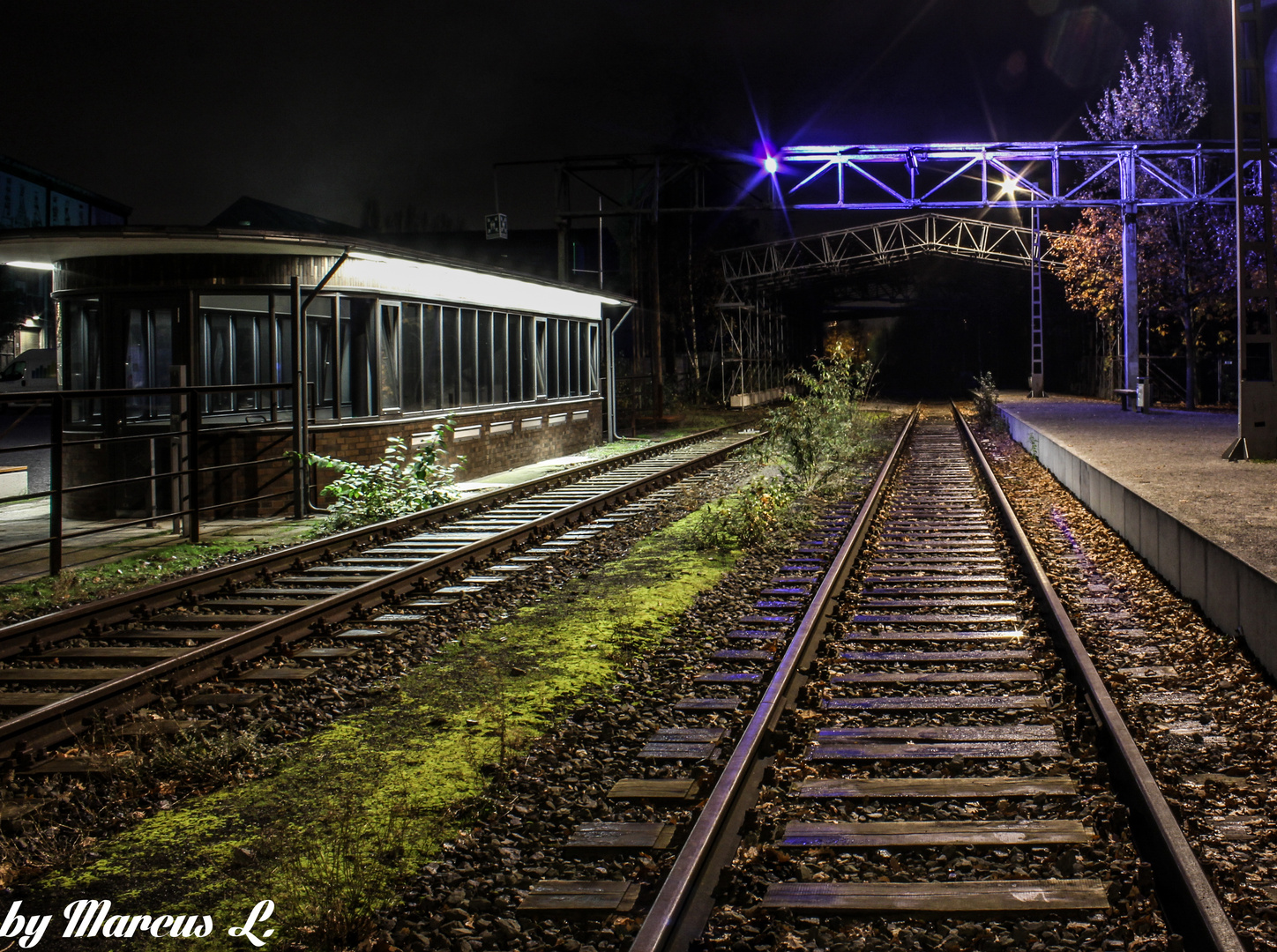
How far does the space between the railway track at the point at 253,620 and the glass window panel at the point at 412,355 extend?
3.39 meters

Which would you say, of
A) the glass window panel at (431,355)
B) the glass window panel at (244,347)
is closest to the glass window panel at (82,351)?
the glass window panel at (244,347)

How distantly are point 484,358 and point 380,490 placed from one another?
6.32 metres

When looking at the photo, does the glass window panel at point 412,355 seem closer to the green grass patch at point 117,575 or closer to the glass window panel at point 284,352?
the glass window panel at point 284,352

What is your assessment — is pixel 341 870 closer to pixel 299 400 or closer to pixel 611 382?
pixel 299 400

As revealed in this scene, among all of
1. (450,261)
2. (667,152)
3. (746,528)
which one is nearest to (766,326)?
(667,152)

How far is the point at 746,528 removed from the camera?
1165 centimetres

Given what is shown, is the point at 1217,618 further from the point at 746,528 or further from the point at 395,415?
the point at 395,415

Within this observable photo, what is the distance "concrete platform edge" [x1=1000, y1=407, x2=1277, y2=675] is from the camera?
6.60 meters

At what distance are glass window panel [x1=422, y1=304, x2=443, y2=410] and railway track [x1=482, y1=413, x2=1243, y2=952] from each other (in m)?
10.3

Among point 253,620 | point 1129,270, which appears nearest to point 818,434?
point 253,620

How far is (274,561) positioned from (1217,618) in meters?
7.59

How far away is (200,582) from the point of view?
29.9 feet

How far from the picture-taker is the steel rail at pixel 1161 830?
330 cm

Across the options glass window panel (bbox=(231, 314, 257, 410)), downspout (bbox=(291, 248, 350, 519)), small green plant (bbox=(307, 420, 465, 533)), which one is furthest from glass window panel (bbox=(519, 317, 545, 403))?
downspout (bbox=(291, 248, 350, 519))
